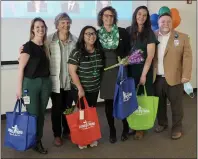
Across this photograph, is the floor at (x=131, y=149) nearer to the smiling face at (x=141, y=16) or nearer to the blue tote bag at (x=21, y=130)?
the blue tote bag at (x=21, y=130)

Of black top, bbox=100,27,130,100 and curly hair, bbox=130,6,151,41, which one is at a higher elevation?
curly hair, bbox=130,6,151,41

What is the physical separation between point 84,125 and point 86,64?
0.62 m

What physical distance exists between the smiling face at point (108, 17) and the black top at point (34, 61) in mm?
697

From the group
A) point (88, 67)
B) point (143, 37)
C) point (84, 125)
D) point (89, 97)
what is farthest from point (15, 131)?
point (143, 37)

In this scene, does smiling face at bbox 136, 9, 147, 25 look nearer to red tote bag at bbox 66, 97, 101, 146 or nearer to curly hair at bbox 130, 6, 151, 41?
curly hair at bbox 130, 6, 151, 41

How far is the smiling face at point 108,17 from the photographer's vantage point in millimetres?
2646

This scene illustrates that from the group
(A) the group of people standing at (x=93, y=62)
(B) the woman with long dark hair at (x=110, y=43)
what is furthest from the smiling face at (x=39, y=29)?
(B) the woman with long dark hair at (x=110, y=43)

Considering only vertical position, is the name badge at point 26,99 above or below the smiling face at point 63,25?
below

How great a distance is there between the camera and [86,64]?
2.61 metres

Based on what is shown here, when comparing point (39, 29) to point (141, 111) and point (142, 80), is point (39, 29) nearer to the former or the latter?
point (142, 80)

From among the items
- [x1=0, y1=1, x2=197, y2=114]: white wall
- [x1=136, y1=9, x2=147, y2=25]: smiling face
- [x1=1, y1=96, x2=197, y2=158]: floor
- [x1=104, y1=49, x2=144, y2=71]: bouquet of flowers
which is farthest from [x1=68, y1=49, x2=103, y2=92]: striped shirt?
[x1=0, y1=1, x2=197, y2=114]: white wall

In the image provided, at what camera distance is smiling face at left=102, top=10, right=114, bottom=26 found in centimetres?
265

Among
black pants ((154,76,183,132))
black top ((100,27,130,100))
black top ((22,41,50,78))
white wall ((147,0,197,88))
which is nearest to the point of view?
black top ((22,41,50,78))

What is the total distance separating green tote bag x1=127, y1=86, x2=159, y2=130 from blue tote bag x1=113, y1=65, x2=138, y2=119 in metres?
0.12
